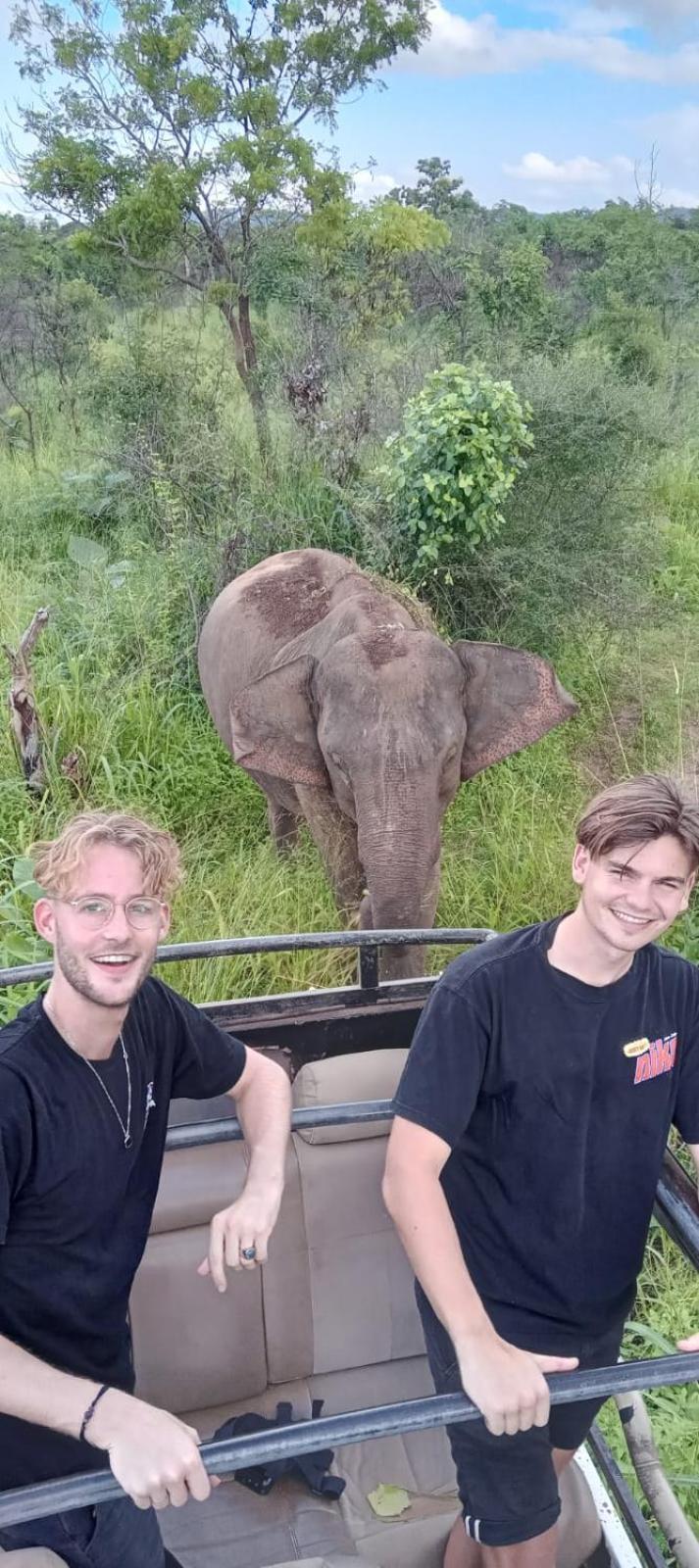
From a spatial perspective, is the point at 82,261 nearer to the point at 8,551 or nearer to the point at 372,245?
the point at 372,245

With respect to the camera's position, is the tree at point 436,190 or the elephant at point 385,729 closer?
the elephant at point 385,729

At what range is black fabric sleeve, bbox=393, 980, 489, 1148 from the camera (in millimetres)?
1764

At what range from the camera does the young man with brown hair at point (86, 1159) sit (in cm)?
179

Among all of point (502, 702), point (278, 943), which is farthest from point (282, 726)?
point (278, 943)

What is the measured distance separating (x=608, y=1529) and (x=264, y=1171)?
119 cm

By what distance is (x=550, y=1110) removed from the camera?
186 cm

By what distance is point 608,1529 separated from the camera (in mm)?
2336

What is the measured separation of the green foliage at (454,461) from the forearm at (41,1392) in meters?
5.53

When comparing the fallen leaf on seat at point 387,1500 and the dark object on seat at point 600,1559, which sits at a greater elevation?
the dark object on seat at point 600,1559

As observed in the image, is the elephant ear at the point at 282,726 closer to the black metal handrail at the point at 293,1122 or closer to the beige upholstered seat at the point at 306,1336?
the beige upholstered seat at the point at 306,1336

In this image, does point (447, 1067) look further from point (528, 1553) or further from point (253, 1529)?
point (253, 1529)

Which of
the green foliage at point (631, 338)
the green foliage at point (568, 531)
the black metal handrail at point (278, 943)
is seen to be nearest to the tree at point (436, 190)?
the green foliage at point (631, 338)

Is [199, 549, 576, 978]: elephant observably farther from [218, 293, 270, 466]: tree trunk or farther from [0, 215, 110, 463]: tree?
[0, 215, 110, 463]: tree

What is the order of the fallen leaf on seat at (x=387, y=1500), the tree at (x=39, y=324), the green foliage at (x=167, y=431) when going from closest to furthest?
the fallen leaf on seat at (x=387, y=1500) < the green foliage at (x=167, y=431) < the tree at (x=39, y=324)
